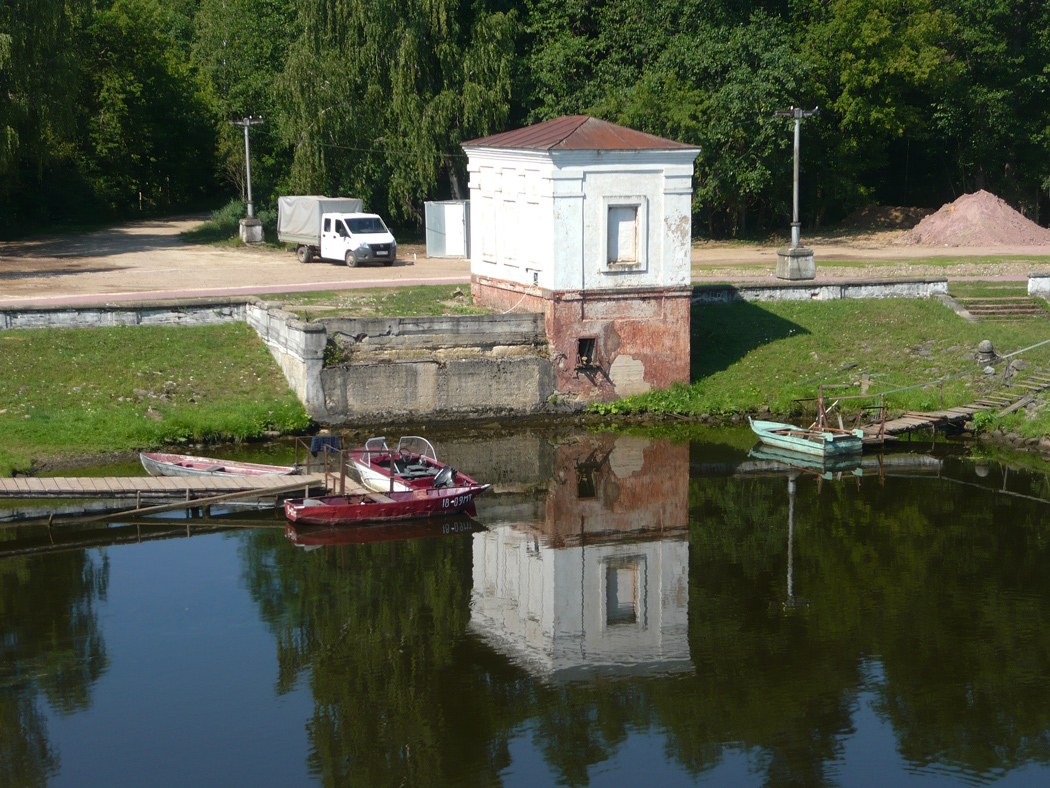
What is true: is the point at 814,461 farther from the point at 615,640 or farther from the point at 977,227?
the point at 977,227

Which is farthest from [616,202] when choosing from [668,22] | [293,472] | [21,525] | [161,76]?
[161,76]

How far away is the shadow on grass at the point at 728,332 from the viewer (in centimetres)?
2984

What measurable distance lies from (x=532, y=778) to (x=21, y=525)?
11513mm

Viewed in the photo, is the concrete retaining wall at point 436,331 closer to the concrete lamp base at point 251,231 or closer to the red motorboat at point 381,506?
the red motorboat at point 381,506

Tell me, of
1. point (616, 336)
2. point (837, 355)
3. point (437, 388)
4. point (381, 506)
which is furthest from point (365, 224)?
point (381, 506)

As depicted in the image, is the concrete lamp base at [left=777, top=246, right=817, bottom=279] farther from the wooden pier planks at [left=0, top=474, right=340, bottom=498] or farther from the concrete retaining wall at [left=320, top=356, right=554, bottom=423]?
the wooden pier planks at [left=0, top=474, right=340, bottom=498]

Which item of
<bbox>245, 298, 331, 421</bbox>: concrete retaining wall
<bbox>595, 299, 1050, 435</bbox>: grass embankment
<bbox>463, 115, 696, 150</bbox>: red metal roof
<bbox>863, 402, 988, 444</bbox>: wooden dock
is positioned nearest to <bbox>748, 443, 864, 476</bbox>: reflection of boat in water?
<bbox>863, 402, 988, 444</bbox>: wooden dock

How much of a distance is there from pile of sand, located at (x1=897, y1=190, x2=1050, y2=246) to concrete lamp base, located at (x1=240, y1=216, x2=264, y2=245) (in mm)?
25888

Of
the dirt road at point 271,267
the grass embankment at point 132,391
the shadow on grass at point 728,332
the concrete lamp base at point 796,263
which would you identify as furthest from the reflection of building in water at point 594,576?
the dirt road at point 271,267

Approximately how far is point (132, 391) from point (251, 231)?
21251 mm

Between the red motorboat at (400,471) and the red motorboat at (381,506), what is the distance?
0.27 m

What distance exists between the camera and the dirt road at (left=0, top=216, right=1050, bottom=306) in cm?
3475

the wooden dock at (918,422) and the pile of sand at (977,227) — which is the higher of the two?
the pile of sand at (977,227)

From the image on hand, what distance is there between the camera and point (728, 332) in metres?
30.9
